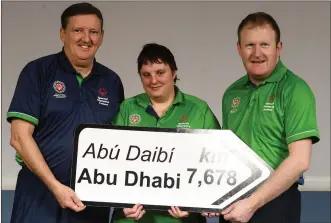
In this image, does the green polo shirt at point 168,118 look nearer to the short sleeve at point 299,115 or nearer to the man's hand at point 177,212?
the man's hand at point 177,212

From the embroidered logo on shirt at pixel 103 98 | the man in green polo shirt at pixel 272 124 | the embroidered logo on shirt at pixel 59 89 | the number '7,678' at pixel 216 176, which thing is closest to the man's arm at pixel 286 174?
the man in green polo shirt at pixel 272 124

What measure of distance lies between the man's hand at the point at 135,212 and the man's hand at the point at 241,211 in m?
0.39

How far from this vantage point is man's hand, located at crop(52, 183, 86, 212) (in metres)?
2.74

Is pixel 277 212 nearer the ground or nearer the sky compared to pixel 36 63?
nearer the ground

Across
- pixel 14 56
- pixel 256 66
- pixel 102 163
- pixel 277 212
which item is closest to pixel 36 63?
pixel 102 163

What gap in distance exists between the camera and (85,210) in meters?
3.00

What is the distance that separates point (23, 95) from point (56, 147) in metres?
0.30

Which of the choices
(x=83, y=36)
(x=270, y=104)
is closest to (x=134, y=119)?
(x=83, y=36)

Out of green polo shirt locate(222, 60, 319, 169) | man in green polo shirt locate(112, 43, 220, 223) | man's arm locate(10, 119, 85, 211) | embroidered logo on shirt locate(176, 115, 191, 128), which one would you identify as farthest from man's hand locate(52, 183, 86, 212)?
green polo shirt locate(222, 60, 319, 169)

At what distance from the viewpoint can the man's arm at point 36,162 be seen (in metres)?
2.75

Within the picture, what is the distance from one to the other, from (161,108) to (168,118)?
0.24ft

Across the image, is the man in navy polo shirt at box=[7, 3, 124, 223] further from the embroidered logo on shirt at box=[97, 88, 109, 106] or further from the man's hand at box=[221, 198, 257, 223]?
the man's hand at box=[221, 198, 257, 223]

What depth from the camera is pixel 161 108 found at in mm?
2934

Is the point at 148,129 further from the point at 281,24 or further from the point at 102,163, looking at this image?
the point at 281,24
